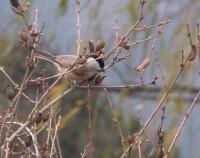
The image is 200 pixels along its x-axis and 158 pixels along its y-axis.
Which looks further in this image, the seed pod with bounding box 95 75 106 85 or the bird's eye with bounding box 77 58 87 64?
the seed pod with bounding box 95 75 106 85

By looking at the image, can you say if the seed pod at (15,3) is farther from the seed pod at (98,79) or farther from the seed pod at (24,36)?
the seed pod at (98,79)

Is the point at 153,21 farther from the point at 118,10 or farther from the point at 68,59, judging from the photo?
the point at 68,59

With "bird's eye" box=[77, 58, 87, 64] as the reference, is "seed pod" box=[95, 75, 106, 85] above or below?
below

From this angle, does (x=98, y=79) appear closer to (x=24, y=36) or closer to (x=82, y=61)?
(x=82, y=61)

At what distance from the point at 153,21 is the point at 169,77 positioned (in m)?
0.21

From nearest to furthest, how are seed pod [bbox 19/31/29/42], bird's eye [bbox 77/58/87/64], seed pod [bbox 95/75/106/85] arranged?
1. seed pod [bbox 19/31/29/42]
2. bird's eye [bbox 77/58/87/64]
3. seed pod [bbox 95/75/106/85]

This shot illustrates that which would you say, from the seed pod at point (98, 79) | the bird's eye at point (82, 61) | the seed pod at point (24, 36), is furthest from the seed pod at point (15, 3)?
the seed pod at point (98, 79)

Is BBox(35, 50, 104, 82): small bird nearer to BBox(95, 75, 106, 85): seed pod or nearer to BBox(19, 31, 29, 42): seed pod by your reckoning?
BBox(95, 75, 106, 85): seed pod

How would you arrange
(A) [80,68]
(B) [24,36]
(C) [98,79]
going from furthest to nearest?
(A) [80,68], (C) [98,79], (B) [24,36]

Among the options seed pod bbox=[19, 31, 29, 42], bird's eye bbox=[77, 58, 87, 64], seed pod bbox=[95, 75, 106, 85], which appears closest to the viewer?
seed pod bbox=[19, 31, 29, 42]

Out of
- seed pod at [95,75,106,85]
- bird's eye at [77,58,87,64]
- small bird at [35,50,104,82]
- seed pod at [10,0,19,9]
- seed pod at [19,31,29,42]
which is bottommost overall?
seed pod at [95,75,106,85]

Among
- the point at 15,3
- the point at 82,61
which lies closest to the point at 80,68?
the point at 82,61

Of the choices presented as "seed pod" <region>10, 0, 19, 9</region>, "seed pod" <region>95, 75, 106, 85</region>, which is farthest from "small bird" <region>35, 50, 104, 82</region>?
"seed pod" <region>10, 0, 19, 9</region>

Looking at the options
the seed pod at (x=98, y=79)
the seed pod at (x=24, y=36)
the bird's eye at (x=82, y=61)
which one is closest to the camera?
the seed pod at (x=24, y=36)
